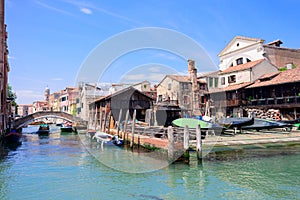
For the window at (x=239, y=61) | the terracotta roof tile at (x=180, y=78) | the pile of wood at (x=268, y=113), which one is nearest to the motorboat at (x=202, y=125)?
the pile of wood at (x=268, y=113)

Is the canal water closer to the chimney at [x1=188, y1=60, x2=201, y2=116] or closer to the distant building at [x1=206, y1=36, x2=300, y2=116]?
the distant building at [x1=206, y1=36, x2=300, y2=116]

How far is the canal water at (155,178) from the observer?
8.50 m

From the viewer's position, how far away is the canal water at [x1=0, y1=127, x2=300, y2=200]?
27.9 ft

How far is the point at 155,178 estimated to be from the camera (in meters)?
10.3

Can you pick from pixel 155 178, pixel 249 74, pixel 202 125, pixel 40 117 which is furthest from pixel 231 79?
pixel 155 178

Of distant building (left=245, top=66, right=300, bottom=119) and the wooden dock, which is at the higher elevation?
distant building (left=245, top=66, right=300, bottom=119)

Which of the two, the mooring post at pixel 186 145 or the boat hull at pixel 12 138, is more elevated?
the mooring post at pixel 186 145

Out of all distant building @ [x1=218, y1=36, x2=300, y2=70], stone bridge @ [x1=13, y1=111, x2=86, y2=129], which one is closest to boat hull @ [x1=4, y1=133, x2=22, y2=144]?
stone bridge @ [x1=13, y1=111, x2=86, y2=129]

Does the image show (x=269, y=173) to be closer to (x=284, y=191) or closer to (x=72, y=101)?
(x=284, y=191)

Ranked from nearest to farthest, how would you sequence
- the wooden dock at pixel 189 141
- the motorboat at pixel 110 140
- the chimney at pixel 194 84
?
the wooden dock at pixel 189 141 → the motorboat at pixel 110 140 → the chimney at pixel 194 84

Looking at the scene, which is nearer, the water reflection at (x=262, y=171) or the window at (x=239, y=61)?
the water reflection at (x=262, y=171)

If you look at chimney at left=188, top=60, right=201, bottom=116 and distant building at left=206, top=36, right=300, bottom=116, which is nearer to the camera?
distant building at left=206, top=36, right=300, bottom=116

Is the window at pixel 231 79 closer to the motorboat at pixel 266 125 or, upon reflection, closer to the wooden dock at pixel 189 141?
the motorboat at pixel 266 125

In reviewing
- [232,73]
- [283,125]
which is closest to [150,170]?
[283,125]
